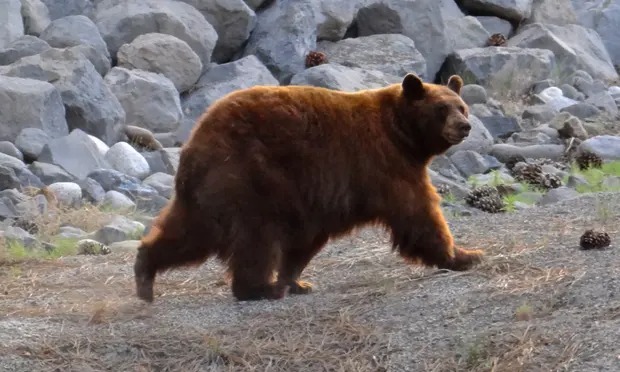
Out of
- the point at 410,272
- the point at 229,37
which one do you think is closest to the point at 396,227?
the point at 410,272

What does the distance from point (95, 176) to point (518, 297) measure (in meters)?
7.15

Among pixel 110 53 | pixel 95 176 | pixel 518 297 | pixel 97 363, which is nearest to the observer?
pixel 97 363

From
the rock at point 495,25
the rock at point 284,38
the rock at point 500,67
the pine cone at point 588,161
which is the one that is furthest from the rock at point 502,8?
the pine cone at point 588,161

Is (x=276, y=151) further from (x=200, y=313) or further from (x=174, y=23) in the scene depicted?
(x=174, y=23)

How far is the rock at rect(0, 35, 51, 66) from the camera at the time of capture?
15.8 m

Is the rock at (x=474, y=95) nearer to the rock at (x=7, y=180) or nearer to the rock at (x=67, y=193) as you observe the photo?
the rock at (x=67, y=193)

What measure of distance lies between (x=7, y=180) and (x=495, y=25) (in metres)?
13.3

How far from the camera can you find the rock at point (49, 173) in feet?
40.9

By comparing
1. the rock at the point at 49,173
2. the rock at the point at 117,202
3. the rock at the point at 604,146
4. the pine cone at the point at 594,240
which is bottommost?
the rock at the point at 604,146

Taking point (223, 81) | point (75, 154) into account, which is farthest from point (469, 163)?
point (75, 154)

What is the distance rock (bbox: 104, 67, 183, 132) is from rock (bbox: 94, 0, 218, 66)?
5.34 feet

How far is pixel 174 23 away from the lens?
57.7 ft

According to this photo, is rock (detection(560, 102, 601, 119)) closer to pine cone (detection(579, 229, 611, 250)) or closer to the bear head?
the bear head

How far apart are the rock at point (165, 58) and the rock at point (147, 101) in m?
0.78
